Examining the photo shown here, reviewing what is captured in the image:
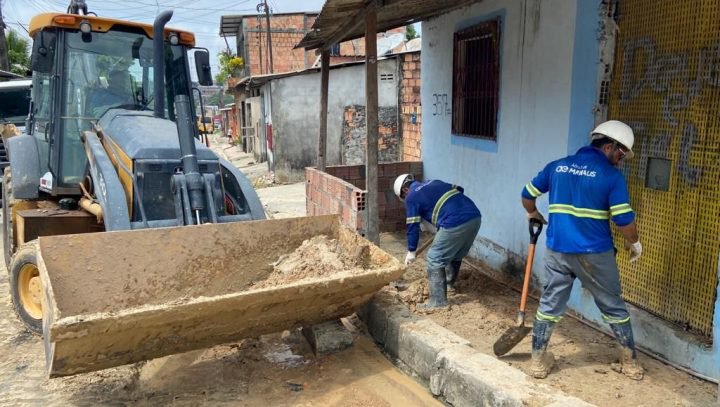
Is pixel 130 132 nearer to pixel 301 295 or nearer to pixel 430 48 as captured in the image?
pixel 301 295

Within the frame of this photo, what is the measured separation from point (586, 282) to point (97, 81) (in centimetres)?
458

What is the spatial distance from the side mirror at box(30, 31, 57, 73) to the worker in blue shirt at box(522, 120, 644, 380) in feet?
14.2

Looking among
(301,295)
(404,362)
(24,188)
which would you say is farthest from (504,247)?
(24,188)

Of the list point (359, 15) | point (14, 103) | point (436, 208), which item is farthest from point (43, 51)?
point (14, 103)

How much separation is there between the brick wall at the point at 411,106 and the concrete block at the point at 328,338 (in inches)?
255

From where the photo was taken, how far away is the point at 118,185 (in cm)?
421

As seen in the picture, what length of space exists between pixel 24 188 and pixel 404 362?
12.9ft

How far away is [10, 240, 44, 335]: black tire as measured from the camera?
4.25m

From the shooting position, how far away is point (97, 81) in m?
5.04

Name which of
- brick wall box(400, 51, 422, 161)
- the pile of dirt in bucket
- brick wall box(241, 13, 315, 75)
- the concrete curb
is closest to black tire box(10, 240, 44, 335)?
the pile of dirt in bucket

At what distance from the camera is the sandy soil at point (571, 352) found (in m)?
3.24

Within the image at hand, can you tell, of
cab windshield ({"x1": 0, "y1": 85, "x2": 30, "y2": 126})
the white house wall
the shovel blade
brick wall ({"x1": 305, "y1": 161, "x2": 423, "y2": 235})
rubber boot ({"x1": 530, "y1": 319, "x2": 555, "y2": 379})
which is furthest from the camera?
cab windshield ({"x1": 0, "y1": 85, "x2": 30, "y2": 126})

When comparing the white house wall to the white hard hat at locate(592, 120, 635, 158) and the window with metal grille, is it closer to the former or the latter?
the window with metal grille

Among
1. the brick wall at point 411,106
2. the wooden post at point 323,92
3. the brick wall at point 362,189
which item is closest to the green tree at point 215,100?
the brick wall at point 411,106
